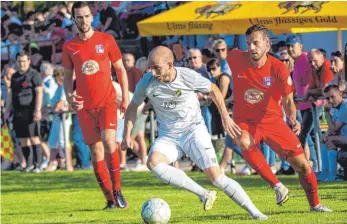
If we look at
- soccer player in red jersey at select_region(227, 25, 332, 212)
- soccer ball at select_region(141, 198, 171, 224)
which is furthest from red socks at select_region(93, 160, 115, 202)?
soccer ball at select_region(141, 198, 171, 224)

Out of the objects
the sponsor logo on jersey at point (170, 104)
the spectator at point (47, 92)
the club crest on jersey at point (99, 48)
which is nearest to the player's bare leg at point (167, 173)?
the sponsor logo on jersey at point (170, 104)

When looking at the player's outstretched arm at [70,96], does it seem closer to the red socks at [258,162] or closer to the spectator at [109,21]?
the red socks at [258,162]

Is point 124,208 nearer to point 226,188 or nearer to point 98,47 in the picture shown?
point 98,47

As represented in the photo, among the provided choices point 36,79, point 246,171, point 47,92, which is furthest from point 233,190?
point 47,92

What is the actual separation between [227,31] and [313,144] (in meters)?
2.60

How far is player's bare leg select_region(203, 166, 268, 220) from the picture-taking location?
1104 cm

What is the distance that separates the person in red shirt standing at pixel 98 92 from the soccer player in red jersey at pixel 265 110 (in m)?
1.61

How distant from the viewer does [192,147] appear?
1140cm

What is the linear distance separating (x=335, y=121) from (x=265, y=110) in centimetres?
392

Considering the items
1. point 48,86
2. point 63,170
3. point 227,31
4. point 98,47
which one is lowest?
point 63,170

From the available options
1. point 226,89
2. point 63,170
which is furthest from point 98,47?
point 63,170

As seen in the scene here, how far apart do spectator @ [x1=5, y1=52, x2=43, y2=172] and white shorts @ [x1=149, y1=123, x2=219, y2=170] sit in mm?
10134

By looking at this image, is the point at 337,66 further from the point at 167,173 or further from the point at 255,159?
the point at 167,173

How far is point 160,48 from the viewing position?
36.6 ft
